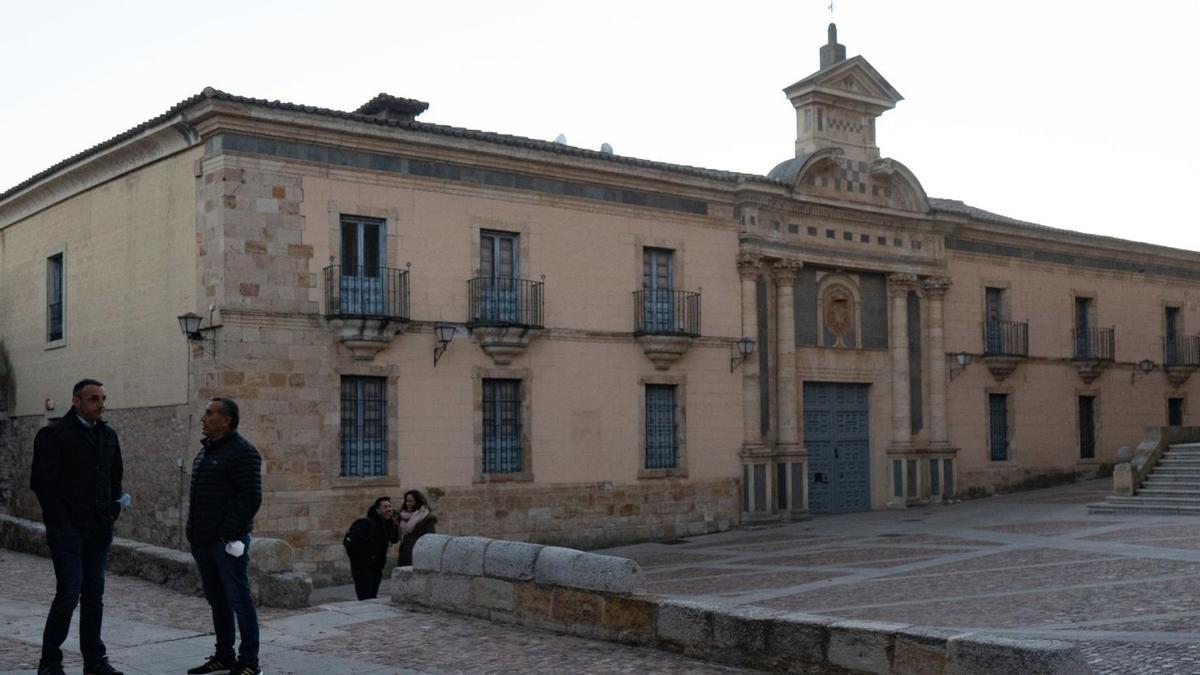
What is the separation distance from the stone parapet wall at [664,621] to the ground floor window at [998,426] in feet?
66.0

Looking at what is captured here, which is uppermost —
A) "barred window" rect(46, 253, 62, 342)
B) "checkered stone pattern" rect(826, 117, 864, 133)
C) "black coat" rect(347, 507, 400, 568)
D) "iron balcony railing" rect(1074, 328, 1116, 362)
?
"checkered stone pattern" rect(826, 117, 864, 133)

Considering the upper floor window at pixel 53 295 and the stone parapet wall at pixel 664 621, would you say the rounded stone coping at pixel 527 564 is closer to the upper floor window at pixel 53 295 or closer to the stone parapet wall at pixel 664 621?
the stone parapet wall at pixel 664 621

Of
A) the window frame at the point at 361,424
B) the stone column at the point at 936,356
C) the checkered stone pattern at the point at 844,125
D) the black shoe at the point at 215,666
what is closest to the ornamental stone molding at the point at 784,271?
the checkered stone pattern at the point at 844,125

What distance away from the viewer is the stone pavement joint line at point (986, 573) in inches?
406

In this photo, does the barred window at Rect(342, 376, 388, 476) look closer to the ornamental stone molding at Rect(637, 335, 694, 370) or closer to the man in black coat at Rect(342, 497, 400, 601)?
the ornamental stone molding at Rect(637, 335, 694, 370)

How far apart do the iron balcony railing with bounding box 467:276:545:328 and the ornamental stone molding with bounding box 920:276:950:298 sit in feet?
32.9

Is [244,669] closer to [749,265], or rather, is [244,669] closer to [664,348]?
[664,348]

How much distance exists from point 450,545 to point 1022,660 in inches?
222

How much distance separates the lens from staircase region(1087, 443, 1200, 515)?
881 inches

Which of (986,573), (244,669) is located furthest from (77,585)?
(986,573)

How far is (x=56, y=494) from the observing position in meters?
7.88

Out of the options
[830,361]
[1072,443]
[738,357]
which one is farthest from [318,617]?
[1072,443]

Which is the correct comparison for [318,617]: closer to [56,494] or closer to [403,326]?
[56,494]

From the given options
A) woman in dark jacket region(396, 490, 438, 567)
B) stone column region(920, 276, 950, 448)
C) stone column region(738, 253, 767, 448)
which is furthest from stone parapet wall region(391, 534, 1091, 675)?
stone column region(920, 276, 950, 448)
